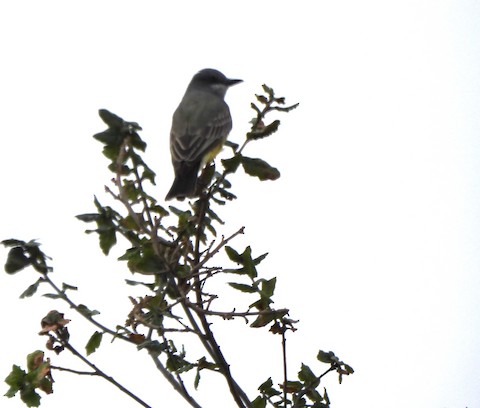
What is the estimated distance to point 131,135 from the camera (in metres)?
3.41

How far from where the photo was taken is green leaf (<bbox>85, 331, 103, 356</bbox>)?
11.8 ft

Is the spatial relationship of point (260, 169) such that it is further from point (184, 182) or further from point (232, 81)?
point (232, 81)

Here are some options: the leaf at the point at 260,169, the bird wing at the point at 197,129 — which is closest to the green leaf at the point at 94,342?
the leaf at the point at 260,169

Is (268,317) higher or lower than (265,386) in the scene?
higher

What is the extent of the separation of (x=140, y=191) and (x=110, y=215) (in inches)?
10.2

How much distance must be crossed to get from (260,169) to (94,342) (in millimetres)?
1143

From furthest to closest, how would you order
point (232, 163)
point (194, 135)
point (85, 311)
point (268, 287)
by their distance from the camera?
1. point (194, 135)
2. point (232, 163)
3. point (268, 287)
4. point (85, 311)

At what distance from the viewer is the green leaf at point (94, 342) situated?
360cm

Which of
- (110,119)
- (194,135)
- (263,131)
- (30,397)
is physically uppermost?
(194,135)

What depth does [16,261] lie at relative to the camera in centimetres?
318

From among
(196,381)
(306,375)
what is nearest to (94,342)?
(196,381)

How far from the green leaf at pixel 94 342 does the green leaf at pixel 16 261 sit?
0.57m

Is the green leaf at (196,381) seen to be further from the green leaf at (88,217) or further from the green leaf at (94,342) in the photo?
the green leaf at (88,217)

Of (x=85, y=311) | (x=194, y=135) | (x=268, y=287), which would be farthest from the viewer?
(x=194, y=135)
